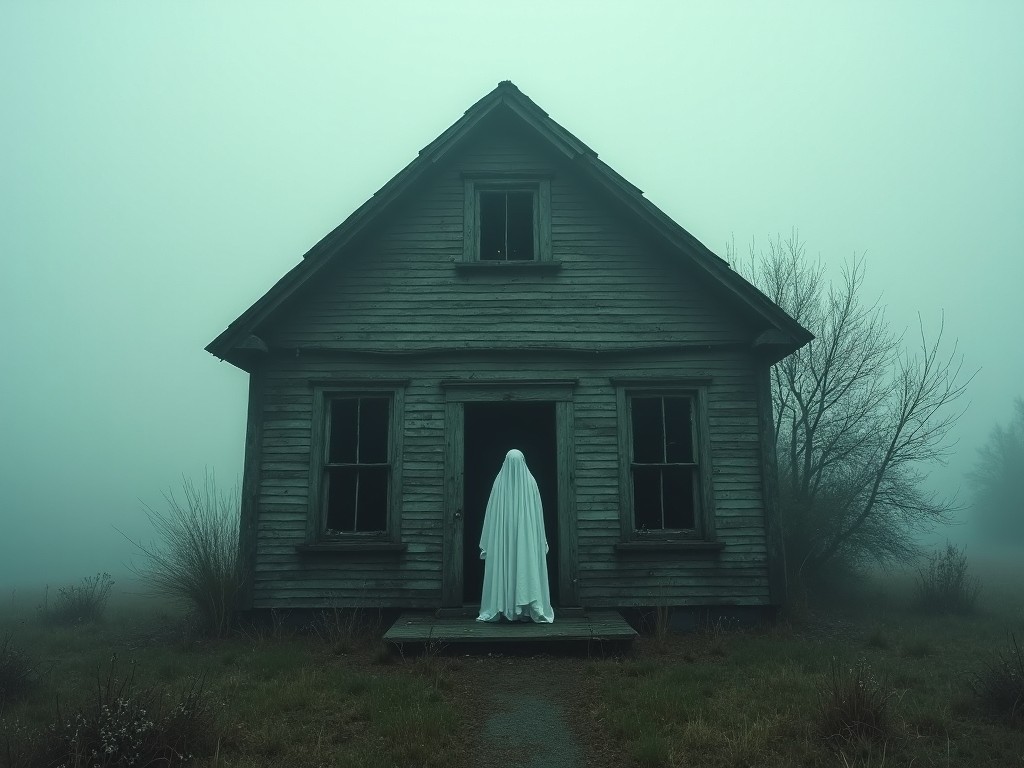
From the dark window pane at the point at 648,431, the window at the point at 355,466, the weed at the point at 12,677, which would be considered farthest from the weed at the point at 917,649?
the weed at the point at 12,677

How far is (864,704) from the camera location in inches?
195

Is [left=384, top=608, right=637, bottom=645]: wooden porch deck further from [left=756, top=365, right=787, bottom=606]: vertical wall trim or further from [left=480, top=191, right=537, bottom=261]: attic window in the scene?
[left=480, top=191, right=537, bottom=261]: attic window

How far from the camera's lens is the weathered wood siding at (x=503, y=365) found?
9.42 m

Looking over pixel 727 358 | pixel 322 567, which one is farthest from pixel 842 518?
pixel 322 567

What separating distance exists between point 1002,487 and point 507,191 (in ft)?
185

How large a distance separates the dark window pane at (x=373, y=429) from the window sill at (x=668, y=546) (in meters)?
3.53

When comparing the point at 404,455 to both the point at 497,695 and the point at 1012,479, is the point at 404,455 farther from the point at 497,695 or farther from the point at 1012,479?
the point at 1012,479

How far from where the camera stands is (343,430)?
1006 cm

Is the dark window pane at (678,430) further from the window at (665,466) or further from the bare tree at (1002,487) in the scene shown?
the bare tree at (1002,487)

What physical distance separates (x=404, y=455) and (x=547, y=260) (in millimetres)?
3456

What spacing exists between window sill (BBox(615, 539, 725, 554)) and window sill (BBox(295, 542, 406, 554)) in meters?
2.97

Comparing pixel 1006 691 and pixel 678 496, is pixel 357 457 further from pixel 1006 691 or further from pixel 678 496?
pixel 1006 691

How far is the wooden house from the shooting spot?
9.44 meters

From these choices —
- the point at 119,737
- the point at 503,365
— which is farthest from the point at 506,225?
the point at 119,737
